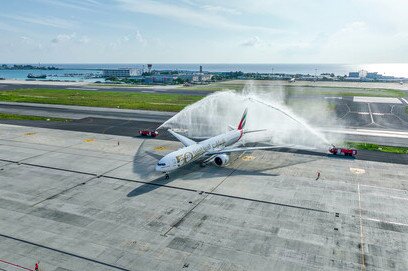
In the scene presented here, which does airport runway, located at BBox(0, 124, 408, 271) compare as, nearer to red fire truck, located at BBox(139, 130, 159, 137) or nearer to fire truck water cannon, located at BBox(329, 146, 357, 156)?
fire truck water cannon, located at BBox(329, 146, 357, 156)

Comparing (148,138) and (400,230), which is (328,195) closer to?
(400,230)

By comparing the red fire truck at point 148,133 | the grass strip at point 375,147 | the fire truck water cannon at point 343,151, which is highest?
the red fire truck at point 148,133

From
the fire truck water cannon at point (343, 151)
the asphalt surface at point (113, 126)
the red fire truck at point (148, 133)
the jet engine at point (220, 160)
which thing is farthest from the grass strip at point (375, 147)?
the red fire truck at point (148, 133)

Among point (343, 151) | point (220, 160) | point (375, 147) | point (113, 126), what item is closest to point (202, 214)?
point (220, 160)

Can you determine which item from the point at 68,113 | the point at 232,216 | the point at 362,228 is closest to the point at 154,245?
the point at 232,216

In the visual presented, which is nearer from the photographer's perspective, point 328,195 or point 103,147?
point 328,195

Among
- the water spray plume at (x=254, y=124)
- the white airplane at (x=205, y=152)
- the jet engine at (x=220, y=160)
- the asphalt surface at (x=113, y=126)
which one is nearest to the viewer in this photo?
the white airplane at (x=205, y=152)

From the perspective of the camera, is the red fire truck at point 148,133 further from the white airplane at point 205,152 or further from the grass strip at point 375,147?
the grass strip at point 375,147

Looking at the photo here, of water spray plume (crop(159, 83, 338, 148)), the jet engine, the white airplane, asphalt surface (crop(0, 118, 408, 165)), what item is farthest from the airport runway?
water spray plume (crop(159, 83, 338, 148))

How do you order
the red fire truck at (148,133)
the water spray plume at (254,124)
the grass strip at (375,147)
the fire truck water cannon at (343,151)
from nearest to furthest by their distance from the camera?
the fire truck water cannon at (343,151), the grass strip at (375,147), the water spray plume at (254,124), the red fire truck at (148,133)
